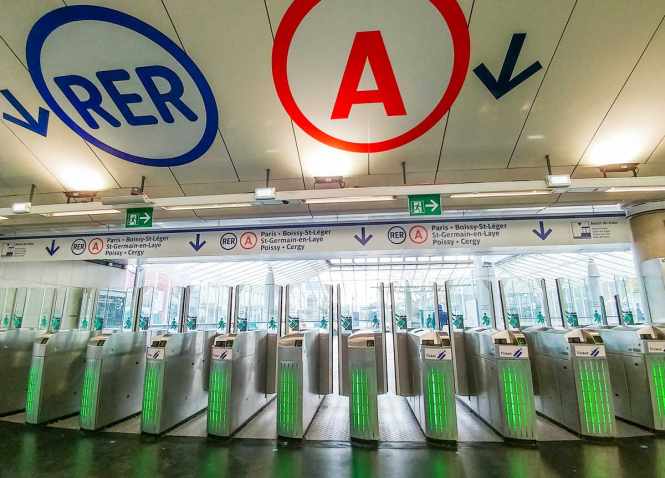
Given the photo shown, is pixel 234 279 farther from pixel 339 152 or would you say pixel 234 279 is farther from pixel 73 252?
pixel 339 152

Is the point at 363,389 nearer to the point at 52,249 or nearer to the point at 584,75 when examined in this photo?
the point at 584,75

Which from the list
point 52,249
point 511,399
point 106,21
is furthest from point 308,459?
point 52,249

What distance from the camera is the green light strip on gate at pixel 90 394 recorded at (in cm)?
414

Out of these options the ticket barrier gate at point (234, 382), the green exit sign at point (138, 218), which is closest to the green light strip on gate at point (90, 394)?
the ticket barrier gate at point (234, 382)

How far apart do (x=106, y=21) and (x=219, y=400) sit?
407 cm

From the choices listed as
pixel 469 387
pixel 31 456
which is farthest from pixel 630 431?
pixel 31 456

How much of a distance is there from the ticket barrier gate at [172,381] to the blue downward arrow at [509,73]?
4.70 m

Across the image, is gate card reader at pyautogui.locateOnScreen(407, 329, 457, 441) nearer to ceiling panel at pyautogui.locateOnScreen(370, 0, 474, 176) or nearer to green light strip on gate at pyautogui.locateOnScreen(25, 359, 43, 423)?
ceiling panel at pyautogui.locateOnScreen(370, 0, 474, 176)

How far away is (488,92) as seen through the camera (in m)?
3.46

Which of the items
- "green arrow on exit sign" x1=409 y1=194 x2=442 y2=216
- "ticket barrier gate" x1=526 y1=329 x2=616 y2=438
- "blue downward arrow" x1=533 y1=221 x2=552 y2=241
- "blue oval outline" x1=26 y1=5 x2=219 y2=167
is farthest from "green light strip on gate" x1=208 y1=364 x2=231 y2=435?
"blue downward arrow" x1=533 y1=221 x2=552 y2=241

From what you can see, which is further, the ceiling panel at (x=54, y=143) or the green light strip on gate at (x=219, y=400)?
the green light strip on gate at (x=219, y=400)

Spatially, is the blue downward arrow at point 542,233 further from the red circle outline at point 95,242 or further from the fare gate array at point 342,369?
the red circle outline at point 95,242

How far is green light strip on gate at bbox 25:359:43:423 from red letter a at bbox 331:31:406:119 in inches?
201

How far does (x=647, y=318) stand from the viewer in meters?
5.28
